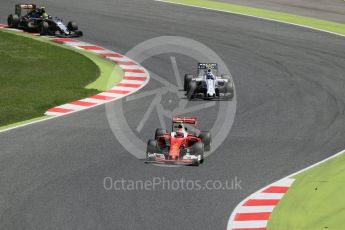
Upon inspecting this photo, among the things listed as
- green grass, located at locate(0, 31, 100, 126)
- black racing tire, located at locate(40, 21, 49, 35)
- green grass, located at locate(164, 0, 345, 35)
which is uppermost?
green grass, located at locate(164, 0, 345, 35)

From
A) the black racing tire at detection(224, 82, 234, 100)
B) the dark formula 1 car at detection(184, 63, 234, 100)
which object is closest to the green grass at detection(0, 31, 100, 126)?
the dark formula 1 car at detection(184, 63, 234, 100)

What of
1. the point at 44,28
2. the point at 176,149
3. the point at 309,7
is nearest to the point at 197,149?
the point at 176,149

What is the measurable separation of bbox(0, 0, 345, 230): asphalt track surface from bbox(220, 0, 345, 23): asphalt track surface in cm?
558

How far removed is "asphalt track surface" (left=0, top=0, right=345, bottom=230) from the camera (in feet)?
53.6

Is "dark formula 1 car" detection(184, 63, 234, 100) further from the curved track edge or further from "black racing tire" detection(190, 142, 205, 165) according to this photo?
"black racing tire" detection(190, 142, 205, 165)

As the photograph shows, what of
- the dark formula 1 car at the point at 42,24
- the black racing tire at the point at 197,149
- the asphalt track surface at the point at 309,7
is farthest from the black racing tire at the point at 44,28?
the black racing tire at the point at 197,149

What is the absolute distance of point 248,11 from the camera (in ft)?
144

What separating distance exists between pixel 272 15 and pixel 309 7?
3.33m

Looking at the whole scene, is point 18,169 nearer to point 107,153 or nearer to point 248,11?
point 107,153

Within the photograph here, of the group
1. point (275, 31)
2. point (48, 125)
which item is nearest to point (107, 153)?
point (48, 125)

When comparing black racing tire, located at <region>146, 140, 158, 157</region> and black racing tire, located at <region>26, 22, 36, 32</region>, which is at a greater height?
black racing tire, located at <region>146, 140, 158, 157</region>

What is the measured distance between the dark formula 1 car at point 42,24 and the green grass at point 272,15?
10.2 meters

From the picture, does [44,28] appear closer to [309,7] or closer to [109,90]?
[109,90]

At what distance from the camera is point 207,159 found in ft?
66.8
